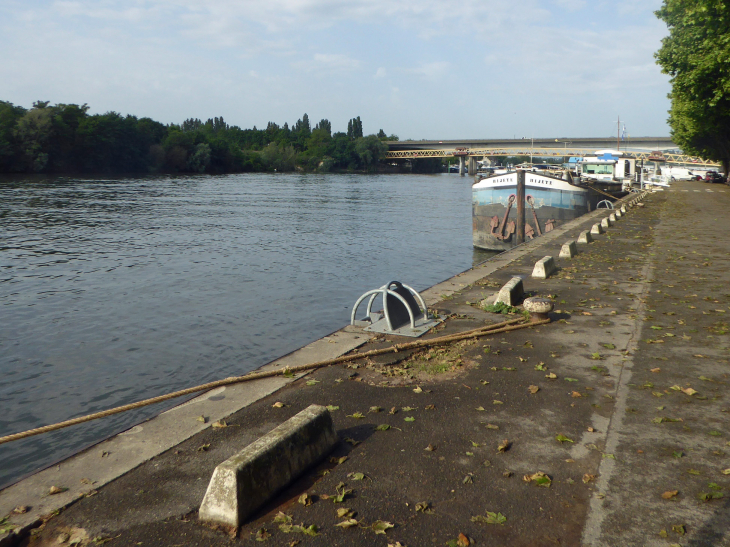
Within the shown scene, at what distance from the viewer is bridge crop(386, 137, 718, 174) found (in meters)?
112

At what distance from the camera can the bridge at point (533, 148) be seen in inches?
4427

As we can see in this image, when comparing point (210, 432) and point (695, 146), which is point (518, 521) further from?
point (695, 146)

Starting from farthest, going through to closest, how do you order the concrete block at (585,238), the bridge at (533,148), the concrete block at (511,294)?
the bridge at (533,148) → the concrete block at (585,238) → the concrete block at (511,294)

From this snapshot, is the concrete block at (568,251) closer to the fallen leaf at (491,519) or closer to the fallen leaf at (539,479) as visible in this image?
the fallen leaf at (539,479)

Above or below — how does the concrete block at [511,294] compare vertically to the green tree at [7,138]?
below

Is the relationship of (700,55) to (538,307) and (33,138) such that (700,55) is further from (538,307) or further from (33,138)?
(33,138)

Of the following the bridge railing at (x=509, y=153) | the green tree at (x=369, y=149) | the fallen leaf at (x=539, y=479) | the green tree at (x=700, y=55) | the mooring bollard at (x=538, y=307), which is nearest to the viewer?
the fallen leaf at (x=539, y=479)

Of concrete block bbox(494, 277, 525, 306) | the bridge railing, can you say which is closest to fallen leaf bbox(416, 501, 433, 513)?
concrete block bbox(494, 277, 525, 306)

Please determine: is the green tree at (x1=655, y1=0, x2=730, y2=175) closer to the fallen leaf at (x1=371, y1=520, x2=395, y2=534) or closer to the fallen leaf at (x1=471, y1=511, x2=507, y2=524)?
the fallen leaf at (x1=471, y1=511, x2=507, y2=524)

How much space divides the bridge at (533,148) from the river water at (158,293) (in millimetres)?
80560

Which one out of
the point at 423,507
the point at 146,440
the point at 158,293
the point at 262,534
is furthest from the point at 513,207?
the point at 262,534

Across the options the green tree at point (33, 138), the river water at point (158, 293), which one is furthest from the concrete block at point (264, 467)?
the green tree at point (33, 138)

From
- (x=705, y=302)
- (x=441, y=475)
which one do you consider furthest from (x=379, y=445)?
(x=705, y=302)

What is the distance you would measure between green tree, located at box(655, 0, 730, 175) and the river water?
14.4 m
